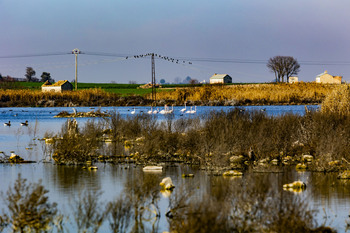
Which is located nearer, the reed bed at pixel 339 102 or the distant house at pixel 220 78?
the reed bed at pixel 339 102

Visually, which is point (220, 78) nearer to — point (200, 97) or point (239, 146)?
point (200, 97)

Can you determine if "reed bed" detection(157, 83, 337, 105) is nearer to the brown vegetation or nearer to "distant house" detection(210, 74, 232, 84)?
the brown vegetation

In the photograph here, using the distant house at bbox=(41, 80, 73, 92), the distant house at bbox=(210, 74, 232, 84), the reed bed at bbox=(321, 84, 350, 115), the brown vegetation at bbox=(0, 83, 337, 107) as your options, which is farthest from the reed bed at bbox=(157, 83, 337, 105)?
the distant house at bbox=(210, 74, 232, 84)

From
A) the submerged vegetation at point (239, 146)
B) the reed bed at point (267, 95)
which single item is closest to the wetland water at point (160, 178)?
the submerged vegetation at point (239, 146)

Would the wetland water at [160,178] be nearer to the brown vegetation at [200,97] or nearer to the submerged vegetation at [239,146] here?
the submerged vegetation at [239,146]

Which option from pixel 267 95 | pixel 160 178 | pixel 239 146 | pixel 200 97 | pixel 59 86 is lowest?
pixel 160 178

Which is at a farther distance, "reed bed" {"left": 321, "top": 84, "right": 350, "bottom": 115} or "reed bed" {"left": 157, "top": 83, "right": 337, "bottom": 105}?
"reed bed" {"left": 157, "top": 83, "right": 337, "bottom": 105}

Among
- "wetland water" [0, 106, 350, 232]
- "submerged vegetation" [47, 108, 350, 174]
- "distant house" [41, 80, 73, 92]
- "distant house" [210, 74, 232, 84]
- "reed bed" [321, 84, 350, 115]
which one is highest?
"distant house" [210, 74, 232, 84]

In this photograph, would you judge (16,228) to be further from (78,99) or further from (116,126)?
(78,99)

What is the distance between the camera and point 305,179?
55.9 feet

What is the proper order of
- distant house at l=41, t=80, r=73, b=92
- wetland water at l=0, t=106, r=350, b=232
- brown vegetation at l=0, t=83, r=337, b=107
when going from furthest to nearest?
distant house at l=41, t=80, r=73, b=92 < brown vegetation at l=0, t=83, r=337, b=107 < wetland water at l=0, t=106, r=350, b=232

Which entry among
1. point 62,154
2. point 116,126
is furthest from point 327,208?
point 116,126

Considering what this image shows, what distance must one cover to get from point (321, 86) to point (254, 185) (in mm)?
62833

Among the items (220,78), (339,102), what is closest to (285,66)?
(220,78)
